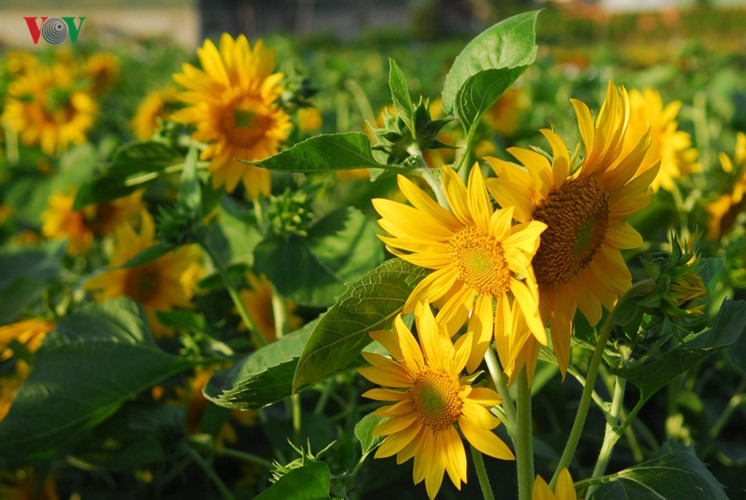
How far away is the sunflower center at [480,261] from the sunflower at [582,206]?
0.03 m

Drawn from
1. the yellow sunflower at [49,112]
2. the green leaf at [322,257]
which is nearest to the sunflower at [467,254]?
the green leaf at [322,257]

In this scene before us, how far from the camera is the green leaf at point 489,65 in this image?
61 cm

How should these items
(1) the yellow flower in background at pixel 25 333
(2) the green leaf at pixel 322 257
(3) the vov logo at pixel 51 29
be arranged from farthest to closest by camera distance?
(3) the vov logo at pixel 51 29 → (1) the yellow flower in background at pixel 25 333 → (2) the green leaf at pixel 322 257

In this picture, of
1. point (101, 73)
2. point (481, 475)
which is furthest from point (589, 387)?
point (101, 73)

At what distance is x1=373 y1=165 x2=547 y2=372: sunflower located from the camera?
524 millimetres

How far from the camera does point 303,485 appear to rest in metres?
0.59

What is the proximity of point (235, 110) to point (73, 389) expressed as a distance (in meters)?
0.36

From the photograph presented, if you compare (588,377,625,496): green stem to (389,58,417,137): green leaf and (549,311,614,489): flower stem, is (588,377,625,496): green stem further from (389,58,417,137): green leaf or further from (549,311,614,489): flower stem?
(389,58,417,137): green leaf

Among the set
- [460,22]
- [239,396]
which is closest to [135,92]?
[239,396]

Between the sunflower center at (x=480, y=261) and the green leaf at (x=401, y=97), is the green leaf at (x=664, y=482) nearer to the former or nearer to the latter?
the sunflower center at (x=480, y=261)

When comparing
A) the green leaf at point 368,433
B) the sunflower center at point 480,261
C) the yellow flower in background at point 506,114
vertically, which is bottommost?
the yellow flower in background at point 506,114

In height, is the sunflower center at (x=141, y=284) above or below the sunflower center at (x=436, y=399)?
below

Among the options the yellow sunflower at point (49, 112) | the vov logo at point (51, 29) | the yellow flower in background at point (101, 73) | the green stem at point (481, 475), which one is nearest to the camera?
the green stem at point (481, 475)

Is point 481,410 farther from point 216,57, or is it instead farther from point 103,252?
point 103,252
